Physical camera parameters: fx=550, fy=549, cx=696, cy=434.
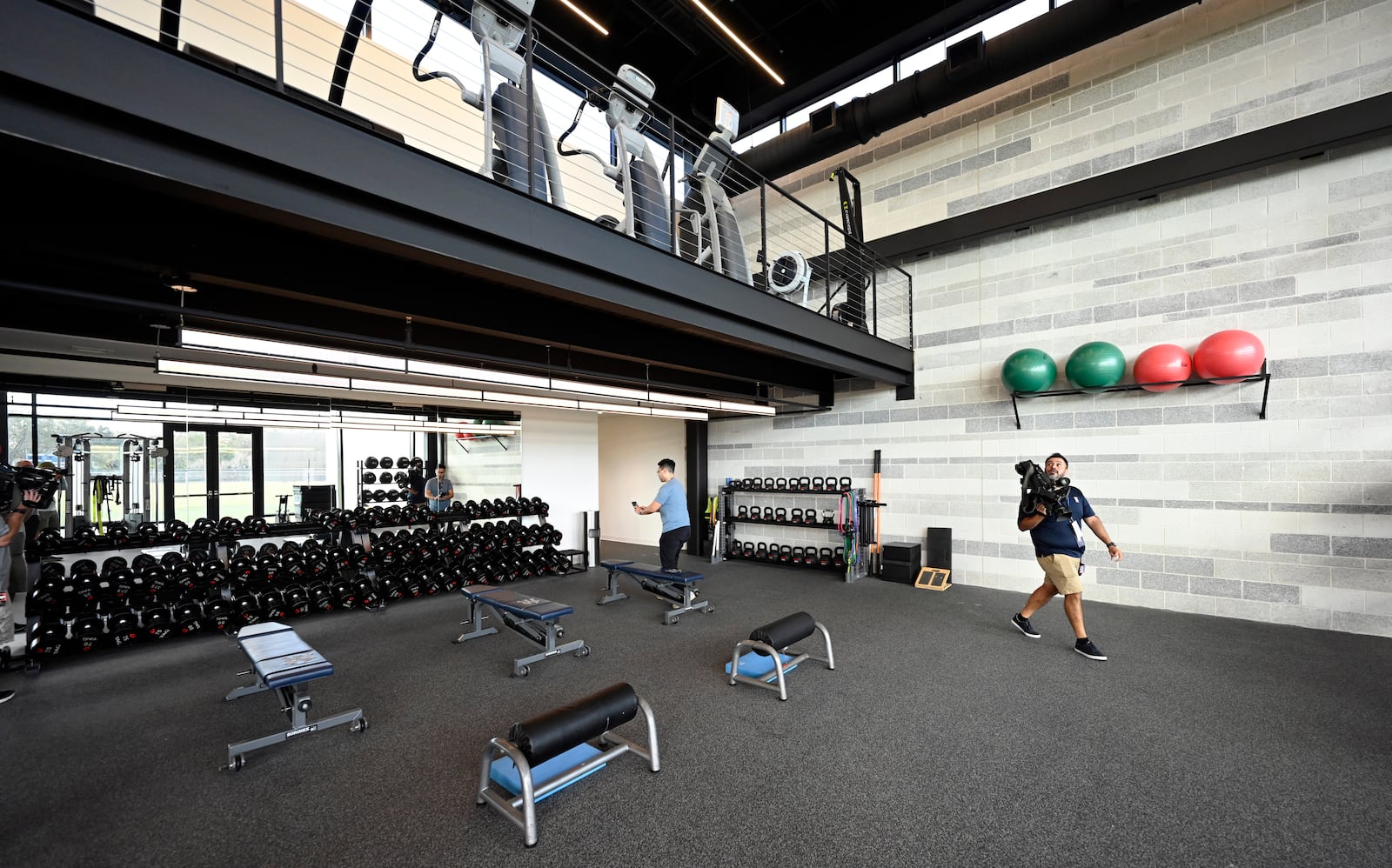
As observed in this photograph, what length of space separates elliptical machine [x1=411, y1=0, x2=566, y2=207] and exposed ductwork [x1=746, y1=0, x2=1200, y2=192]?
9.45 feet

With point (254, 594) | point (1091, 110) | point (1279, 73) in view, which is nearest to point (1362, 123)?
point (1279, 73)

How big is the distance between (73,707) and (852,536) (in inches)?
247

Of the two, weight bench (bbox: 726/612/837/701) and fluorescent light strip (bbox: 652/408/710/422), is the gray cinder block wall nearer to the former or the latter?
fluorescent light strip (bbox: 652/408/710/422)

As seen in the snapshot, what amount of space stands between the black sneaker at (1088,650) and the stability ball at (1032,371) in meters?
2.49

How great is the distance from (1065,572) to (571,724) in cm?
331

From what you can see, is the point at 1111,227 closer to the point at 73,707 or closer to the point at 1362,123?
the point at 1362,123

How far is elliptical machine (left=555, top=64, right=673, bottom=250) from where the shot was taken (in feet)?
11.2

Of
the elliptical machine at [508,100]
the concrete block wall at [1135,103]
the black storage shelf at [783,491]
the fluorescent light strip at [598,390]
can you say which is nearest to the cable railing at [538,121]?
the elliptical machine at [508,100]

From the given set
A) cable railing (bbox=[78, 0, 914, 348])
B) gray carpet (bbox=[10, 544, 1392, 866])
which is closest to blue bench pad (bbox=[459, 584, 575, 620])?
gray carpet (bbox=[10, 544, 1392, 866])

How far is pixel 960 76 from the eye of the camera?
17.1ft

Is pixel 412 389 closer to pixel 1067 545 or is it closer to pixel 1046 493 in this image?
pixel 1046 493

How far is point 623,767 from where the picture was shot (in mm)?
2377

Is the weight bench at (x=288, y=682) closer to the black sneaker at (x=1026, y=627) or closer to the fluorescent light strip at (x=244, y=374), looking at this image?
the fluorescent light strip at (x=244, y=374)

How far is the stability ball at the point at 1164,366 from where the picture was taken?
4.56 meters
